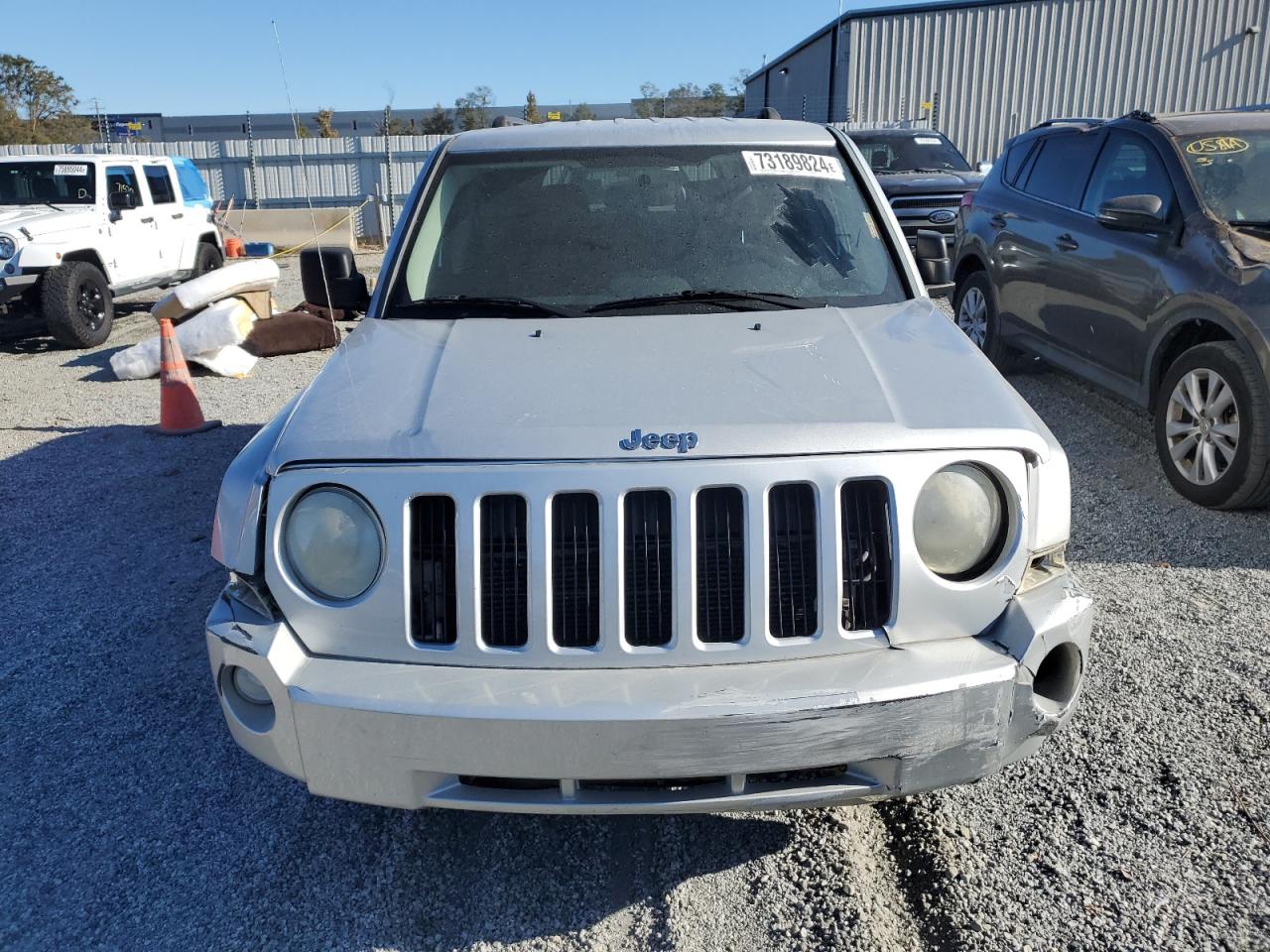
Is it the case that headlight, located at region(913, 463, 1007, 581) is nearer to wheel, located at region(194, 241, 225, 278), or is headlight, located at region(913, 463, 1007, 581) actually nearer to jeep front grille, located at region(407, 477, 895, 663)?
jeep front grille, located at region(407, 477, 895, 663)

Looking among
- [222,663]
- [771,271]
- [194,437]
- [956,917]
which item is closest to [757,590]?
[956,917]

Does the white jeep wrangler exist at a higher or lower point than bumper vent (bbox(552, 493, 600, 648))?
higher

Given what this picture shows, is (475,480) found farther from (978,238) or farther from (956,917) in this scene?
(978,238)

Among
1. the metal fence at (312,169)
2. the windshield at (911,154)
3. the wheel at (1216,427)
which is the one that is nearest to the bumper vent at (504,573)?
the wheel at (1216,427)

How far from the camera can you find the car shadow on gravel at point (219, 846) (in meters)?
2.40

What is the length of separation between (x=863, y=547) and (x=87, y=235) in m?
10.8

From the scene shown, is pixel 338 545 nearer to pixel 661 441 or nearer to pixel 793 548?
pixel 661 441

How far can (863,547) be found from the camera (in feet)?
7.21

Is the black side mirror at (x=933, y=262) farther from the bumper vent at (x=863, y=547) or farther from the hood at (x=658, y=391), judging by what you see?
the bumper vent at (x=863, y=547)

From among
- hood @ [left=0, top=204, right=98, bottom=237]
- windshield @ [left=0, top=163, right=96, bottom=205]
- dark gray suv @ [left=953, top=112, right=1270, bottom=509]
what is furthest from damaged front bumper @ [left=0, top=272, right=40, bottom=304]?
dark gray suv @ [left=953, top=112, right=1270, bottom=509]

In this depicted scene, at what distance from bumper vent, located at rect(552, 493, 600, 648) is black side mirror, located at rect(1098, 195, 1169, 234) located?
420 cm

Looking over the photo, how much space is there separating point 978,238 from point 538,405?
231 inches

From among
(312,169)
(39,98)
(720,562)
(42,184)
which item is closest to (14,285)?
(42,184)

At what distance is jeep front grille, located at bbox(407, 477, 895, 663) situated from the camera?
212 centimetres
